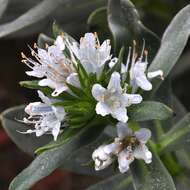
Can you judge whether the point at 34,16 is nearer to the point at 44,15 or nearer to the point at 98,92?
the point at 44,15

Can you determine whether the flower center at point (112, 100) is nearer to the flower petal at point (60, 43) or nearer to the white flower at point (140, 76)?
the white flower at point (140, 76)

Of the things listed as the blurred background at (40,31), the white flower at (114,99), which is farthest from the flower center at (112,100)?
the blurred background at (40,31)

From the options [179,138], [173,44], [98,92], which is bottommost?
[179,138]

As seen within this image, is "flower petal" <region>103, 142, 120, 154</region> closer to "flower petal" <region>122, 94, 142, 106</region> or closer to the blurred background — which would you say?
"flower petal" <region>122, 94, 142, 106</region>

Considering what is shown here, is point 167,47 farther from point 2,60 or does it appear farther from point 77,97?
point 2,60

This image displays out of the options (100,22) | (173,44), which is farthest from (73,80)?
(100,22)

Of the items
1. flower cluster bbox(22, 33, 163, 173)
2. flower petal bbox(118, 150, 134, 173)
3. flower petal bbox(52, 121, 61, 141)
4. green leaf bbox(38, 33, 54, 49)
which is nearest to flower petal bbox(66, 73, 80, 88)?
flower cluster bbox(22, 33, 163, 173)
